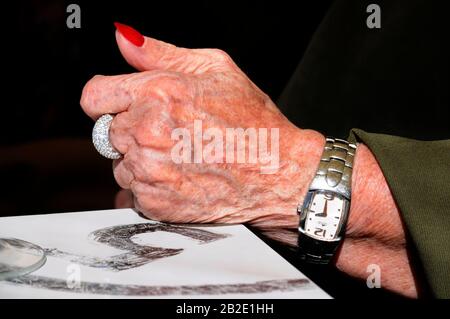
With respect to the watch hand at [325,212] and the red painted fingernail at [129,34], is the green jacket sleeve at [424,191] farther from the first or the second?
the red painted fingernail at [129,34]

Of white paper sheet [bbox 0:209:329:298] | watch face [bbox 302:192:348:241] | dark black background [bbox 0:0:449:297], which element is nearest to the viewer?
white paper sheet [bbox 0:209:329:298]

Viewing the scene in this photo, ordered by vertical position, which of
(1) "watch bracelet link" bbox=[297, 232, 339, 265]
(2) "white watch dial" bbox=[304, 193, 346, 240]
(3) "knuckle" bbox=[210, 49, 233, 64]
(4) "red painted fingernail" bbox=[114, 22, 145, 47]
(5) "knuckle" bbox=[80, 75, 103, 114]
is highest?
(4) "red painted fingernail" bbox=[114, 22, 145, 47]

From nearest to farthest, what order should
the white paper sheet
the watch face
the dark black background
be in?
1. the white paper sheet
2. the watch face
3. the dark black background

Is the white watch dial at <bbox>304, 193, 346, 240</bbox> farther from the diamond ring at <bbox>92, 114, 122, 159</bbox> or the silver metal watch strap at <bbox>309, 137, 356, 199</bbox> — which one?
the diamond ring at <bbox>92, 114, 122, 159</bbox>

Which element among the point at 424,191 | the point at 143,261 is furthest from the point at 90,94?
the point at 424,191

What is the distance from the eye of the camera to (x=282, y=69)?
0.99 meters

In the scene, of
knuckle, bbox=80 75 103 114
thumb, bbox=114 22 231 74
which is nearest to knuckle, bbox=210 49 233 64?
thumb, bbox=114 22 231 74

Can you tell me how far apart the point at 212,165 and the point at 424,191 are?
0.19m

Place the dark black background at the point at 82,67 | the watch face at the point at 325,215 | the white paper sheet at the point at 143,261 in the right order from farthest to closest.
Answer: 1. the dark black background at the point at 82,67
2. the watch face at the point at 325,215
3. the white paper sheet at the point at 143,261

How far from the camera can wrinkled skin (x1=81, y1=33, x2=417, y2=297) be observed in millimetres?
486

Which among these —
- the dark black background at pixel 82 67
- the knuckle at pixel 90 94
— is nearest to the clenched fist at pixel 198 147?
the knuckle at pixel 90 94

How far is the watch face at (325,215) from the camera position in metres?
0.47
